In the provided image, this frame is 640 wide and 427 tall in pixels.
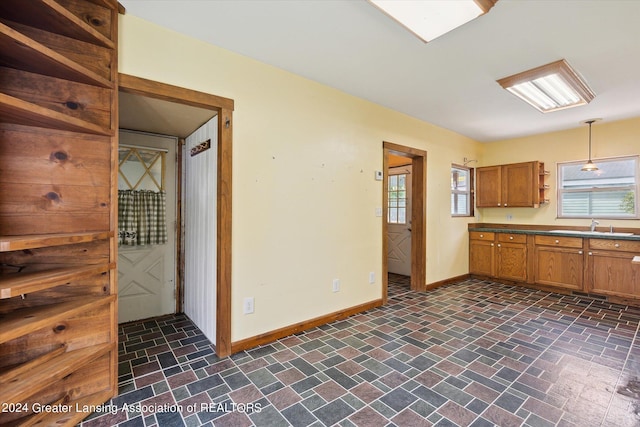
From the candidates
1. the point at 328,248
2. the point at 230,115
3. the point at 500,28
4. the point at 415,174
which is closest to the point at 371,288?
the point at 328,248

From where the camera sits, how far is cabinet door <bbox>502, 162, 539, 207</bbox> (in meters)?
4.76

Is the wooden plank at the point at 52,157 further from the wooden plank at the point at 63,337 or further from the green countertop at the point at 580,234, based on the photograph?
the green countertop at the point at 580,234

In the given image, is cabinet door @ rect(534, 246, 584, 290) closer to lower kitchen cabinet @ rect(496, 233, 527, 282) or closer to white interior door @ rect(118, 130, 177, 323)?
lower kitchen cabinet @ rect(496, 233, 527, 282)

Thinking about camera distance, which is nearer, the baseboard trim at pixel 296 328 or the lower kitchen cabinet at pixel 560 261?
the baseboard trim at pixel 296 328

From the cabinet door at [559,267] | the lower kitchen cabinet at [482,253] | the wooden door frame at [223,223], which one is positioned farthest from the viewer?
the lower kitchen cabinet at [482,253]

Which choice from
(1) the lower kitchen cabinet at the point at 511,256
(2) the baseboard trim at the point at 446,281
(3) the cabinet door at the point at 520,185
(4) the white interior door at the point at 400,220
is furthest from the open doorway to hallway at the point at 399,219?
(3) the cabinet door at the point at 520,185

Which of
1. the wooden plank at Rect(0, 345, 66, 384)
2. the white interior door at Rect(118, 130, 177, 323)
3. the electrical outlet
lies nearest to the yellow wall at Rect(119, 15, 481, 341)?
the electrical outlet

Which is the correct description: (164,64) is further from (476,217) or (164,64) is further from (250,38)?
(476,217)

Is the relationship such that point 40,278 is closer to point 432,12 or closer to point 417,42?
point 432,12

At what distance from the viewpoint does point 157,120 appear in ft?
9.21

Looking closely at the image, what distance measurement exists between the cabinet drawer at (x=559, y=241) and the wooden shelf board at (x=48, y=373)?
5.50 metres

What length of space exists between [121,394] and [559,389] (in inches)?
117

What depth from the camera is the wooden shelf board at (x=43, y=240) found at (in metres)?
1.29

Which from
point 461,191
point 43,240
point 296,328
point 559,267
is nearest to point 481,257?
point 559,267
